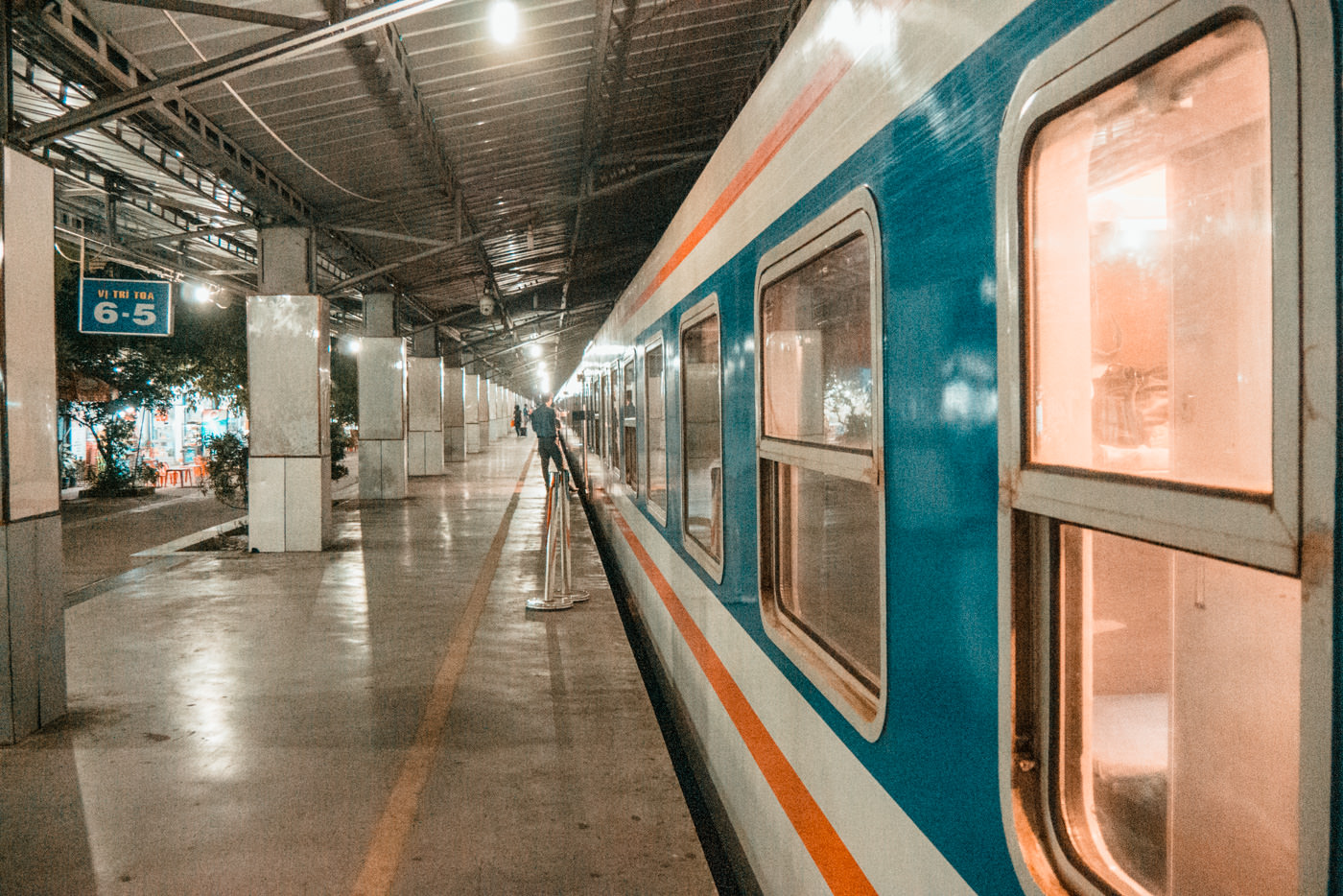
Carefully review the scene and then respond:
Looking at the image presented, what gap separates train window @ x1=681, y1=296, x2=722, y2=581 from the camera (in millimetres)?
4250

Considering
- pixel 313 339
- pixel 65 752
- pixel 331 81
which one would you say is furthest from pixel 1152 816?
pixel 313 339

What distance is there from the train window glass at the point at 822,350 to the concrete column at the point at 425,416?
19766 mm

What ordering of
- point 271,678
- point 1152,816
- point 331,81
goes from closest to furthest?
point 1152,816
point 271,678
point 331,81

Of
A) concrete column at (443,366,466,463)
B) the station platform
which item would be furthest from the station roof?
concrete column at (443,366,466,463)

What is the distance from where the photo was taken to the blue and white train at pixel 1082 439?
36.2 inches

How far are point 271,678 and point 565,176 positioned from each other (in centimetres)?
752

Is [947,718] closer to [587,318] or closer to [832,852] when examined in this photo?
[832,852]

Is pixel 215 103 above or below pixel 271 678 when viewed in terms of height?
above

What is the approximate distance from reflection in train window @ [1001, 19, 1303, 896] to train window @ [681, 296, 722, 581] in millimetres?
2690

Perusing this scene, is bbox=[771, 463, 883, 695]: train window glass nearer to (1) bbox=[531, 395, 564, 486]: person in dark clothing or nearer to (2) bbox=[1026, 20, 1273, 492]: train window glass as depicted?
(2) bbox=[1026, 20, 1273, 492]: train window glass

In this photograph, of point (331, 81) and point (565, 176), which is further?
point (565, 176)

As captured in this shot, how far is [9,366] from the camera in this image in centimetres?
472

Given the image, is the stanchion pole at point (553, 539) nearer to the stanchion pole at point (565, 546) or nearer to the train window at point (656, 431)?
the stanchion pole at point (565, 546)

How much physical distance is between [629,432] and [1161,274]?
22.0 feet
